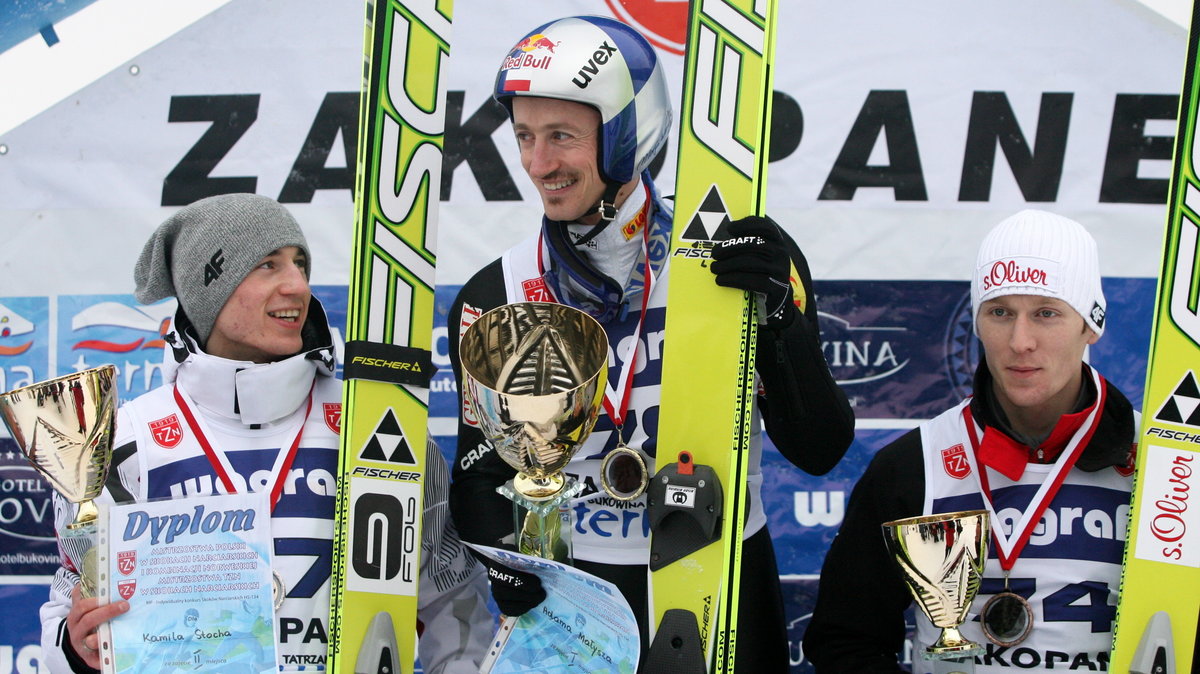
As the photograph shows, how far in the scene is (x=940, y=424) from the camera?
2307mm

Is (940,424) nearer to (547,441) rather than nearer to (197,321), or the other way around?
(547,441)

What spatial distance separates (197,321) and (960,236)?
218 cm

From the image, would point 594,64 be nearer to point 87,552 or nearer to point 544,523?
point 544,523

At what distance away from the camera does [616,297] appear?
2254mm

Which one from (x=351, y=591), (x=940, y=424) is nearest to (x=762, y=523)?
(x=940, y=424)

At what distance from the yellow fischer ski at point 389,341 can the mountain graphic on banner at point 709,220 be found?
62 centimetres

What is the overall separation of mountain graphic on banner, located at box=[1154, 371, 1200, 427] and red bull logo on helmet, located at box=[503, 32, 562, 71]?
137 cm

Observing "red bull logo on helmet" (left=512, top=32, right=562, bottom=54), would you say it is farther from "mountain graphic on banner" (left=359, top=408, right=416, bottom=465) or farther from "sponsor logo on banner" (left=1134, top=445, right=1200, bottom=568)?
"sponsor logo on banner" (left=1134, top=445, right=1200, bottom=568)

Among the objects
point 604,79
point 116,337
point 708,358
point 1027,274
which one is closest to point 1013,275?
point 1027,274

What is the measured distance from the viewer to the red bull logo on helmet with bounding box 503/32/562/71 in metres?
2.18

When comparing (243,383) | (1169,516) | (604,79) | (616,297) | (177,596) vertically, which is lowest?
(177,596)

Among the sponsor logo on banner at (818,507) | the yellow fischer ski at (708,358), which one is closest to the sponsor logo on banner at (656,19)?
the yellow fischer ski at (708,358)

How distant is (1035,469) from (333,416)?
4.84 ft

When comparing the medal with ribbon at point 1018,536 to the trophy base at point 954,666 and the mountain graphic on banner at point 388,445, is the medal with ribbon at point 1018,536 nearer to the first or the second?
the trophy base at point 954,666
